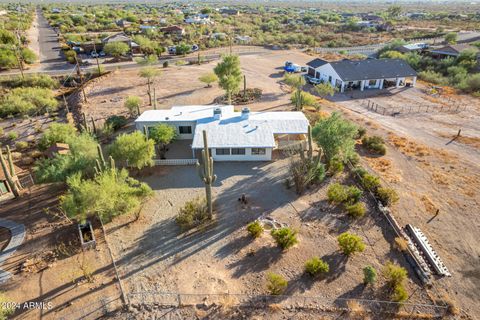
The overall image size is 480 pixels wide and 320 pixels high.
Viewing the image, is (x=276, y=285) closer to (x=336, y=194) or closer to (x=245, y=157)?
(x=336, y=194)

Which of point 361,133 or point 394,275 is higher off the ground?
point 361,133

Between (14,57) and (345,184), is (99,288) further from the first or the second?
(14,57)

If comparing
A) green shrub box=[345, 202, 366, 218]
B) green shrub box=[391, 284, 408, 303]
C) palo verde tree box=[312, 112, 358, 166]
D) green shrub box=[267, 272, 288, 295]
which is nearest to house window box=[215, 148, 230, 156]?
palo verde tree box=[312, 112, 358, 166]

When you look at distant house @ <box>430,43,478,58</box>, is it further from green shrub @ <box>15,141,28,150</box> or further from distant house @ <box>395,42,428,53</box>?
green shrub @ <box>15,141,28,150</box>

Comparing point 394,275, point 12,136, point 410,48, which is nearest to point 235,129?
point 394,275

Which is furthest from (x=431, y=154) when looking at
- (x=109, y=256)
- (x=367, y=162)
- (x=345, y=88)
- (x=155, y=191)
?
(x=109, y=256)

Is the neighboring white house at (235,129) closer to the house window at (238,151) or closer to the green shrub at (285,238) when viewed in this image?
the house window at (238,151)
